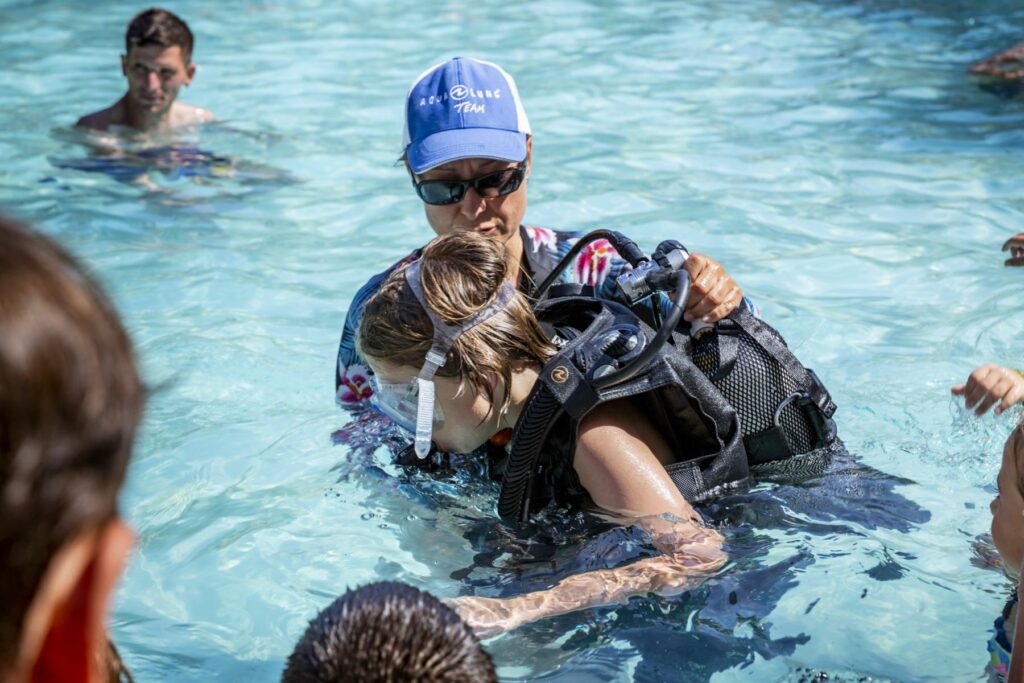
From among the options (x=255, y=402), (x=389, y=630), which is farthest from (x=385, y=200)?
(x=389, y=630)

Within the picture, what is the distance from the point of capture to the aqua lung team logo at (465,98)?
3.60 meters

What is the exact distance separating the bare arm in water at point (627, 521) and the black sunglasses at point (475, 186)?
3.19 feet

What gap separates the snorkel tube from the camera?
8.75 feet

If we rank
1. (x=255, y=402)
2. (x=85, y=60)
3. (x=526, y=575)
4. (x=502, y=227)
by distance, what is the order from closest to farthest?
(x=526, y=575) < (x=502, y=227) < (x=255, y=402) < (x=85, y=60)

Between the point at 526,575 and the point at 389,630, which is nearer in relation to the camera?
the point at 389,630

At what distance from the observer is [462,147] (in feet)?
11.6

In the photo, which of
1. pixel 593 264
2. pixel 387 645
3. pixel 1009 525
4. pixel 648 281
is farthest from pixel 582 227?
pixel 387 645

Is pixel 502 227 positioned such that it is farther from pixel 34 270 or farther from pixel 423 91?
pixel 34 270

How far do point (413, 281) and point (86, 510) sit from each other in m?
2.09

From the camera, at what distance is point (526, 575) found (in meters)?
3.08

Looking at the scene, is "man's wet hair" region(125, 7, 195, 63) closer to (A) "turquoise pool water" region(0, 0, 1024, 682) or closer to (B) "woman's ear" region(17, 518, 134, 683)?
(A) "turquoise pool water" region(0, 0, 1024, 682)

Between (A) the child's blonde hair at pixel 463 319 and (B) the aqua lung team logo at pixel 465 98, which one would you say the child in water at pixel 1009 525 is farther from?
(B) the aqua lung team logo at pixel 465 98

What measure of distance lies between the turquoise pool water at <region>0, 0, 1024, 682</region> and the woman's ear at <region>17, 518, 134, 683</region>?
1.64 ft

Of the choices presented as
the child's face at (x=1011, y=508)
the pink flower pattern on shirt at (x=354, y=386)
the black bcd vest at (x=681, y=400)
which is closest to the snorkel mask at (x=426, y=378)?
the black bcd vest at (x=681, y=400)
